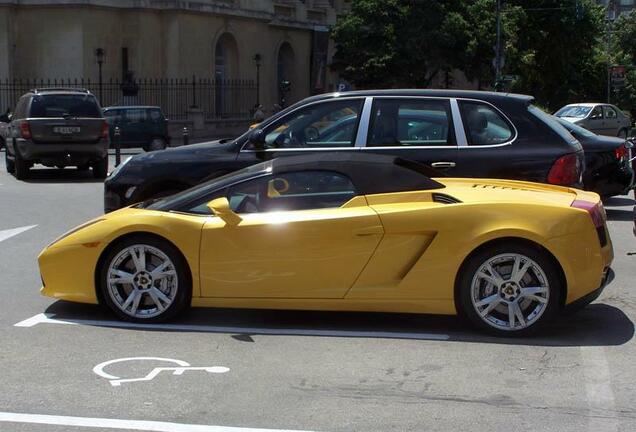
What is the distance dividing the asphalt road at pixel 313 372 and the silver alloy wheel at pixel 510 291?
0.17 meters

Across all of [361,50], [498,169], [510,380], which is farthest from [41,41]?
[510,380]

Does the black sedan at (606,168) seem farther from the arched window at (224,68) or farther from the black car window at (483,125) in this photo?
the arched window at (224,68)

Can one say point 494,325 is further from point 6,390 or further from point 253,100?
point 253,100

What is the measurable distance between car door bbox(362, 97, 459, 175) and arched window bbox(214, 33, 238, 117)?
38934mm

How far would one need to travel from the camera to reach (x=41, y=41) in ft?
135

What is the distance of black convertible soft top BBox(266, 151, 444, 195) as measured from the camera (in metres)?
6.75

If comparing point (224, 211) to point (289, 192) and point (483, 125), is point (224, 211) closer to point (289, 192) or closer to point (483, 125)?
point (289, 192)

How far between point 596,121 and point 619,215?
19.2m

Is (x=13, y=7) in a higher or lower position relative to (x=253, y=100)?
higher

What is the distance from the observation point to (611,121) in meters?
32.6

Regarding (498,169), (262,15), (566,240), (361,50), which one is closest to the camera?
(566,240)

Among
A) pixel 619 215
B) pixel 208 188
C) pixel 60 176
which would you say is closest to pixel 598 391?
pixel 208 188

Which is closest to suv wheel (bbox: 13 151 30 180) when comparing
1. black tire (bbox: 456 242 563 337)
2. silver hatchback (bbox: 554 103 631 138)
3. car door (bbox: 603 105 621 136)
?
black tire (bbox: 456 242 563 337)

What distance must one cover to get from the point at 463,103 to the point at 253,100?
1641 inches
